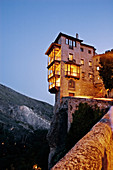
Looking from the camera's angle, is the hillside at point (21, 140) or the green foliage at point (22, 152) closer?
the green foliage at point (22, 152)

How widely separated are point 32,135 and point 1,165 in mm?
33376

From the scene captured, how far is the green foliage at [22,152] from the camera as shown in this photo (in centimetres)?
3272

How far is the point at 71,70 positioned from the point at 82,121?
48.0 ft

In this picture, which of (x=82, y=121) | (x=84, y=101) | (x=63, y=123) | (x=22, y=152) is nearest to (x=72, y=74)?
(x=84, y=101)

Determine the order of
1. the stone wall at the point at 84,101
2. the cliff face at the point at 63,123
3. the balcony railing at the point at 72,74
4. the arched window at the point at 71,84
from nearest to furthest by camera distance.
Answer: the stone wall at the point at 84,101, the cliff face at the point at 63,123, the balcony railing at the point at 72,74, the arched window at the point at 71,84

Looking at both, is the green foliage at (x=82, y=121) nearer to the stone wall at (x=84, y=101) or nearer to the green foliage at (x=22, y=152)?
the stone wall at (x=84, y=101)

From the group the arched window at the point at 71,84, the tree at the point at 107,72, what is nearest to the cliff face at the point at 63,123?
the arched window at the point at 71,84

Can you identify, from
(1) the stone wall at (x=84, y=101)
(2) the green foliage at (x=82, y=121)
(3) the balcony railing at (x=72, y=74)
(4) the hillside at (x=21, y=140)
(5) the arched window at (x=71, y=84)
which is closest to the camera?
(2) the green foliage at (x=82, y=121)

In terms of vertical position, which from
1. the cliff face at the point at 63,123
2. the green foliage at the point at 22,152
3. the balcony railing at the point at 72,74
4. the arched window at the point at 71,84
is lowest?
the green foliage at the point at 22,152

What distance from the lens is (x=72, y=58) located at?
30.5m

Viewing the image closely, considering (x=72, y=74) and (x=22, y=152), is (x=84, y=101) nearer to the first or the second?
(x=72, y=74)

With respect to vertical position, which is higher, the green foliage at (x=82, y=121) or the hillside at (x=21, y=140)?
the green foliage at (x=82, y=121)

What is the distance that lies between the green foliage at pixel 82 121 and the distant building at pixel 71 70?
8.69m

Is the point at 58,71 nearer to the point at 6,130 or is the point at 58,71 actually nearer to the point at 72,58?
the point at 72,58
